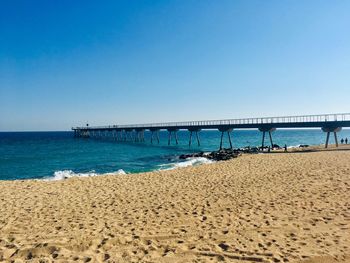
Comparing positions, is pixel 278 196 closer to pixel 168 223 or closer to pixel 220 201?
pixel 220 201

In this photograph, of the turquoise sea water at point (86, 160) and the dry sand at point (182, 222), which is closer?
the dry sand at point (182, 222)

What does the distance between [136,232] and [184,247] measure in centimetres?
142

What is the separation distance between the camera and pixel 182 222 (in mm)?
7242

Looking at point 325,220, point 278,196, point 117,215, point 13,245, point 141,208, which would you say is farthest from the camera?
point 278,196

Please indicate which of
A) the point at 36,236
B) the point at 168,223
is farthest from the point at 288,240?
the point at 36,236

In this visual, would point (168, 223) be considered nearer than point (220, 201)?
Yes

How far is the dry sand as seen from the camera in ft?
17.8

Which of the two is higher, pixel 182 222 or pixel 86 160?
pixel 182 222

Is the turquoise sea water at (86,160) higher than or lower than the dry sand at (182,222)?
lower

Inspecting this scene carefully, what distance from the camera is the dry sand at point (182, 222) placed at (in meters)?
5.43

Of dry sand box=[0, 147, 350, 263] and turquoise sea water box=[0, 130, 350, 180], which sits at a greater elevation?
dry sand box=[0, 147, 350, 263]

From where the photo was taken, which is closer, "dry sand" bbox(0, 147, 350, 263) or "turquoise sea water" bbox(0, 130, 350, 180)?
"dry sand" bbox(0, 147, 350, 263)

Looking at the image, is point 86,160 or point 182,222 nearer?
point 182,222

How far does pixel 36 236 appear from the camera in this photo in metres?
6.55
